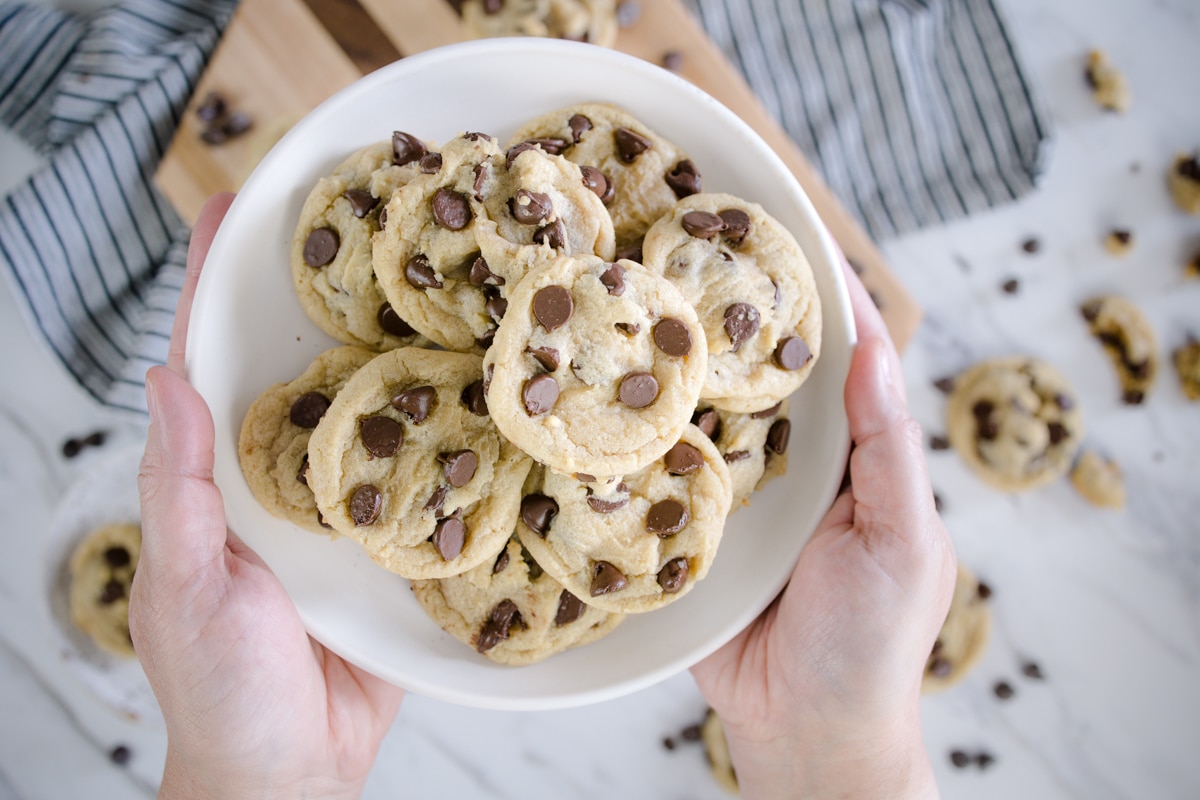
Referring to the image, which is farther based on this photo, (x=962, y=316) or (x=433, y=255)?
(x=962, y=316)

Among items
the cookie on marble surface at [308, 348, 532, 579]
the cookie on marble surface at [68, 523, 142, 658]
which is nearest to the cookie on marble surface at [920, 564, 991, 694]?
the cookie on marble surface at [308, 348, 532, 579]

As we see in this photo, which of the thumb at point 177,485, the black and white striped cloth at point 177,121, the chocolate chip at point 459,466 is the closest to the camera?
the thumb at point 177,485

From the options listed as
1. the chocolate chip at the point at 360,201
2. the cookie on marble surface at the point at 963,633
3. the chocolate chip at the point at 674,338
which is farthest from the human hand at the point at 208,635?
the cookie on marble surface at the point at 963,633

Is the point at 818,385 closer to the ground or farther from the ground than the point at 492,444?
closer to the ground

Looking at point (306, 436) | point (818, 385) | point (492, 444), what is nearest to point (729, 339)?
point (818, 385)

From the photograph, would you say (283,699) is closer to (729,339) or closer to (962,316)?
(729,339)

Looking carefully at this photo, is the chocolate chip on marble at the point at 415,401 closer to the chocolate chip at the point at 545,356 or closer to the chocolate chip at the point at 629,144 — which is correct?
the chocolate chip at the point at 545,356

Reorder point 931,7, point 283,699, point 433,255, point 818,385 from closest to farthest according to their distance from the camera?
1. point 433,255
2. point 283,699
3. point 818,385
4. point 931,7
